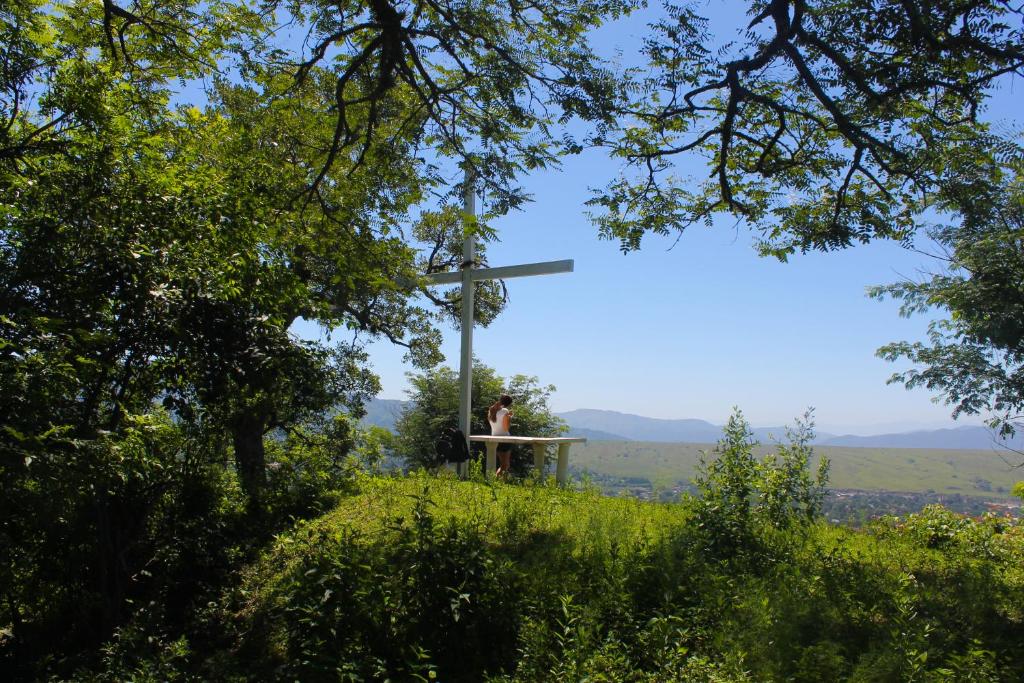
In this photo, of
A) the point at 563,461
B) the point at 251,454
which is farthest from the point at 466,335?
the point at 251,454

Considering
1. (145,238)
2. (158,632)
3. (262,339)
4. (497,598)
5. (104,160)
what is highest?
(104,160)

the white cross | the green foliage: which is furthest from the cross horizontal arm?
the green foliage

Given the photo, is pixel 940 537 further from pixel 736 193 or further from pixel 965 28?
pixel 965 28

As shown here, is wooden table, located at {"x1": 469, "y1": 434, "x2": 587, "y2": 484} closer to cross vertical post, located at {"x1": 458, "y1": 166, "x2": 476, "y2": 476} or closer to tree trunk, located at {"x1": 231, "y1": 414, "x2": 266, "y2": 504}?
cross vertical post, located at {"x1": 458, "y1": 166, "x2": 476, "y2": 476}

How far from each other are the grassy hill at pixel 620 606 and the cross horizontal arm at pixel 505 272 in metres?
5.52

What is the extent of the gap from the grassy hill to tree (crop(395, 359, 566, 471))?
1269 centimetres

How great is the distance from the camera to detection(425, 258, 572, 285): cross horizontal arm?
11656mm

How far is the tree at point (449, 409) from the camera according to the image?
64.8 feet

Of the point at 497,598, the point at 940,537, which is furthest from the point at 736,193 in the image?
the point at 497,598

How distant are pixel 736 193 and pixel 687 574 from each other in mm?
4336

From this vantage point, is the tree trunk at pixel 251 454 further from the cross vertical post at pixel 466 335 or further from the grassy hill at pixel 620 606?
the cross vertical post at pixel 466 335

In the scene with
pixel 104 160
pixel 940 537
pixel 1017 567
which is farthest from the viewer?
pixel 940 537

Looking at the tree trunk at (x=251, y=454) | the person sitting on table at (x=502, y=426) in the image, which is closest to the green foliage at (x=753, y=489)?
the tree trunk at (x=251, y=454)

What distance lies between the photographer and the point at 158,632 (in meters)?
5.84
